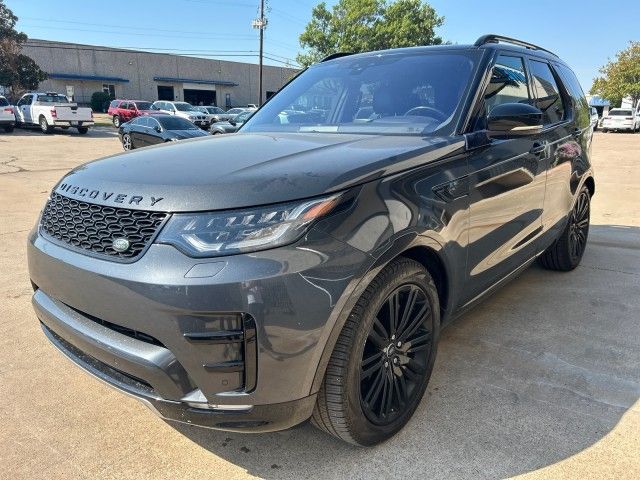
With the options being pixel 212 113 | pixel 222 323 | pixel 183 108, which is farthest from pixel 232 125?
pixel 212 113

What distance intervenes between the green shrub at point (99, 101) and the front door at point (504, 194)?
4948 centimetres

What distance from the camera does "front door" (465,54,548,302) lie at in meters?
2.65

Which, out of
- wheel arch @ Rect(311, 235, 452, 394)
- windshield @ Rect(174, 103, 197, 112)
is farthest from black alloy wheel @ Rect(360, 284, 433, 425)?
windshield @ Rect(174, 103, 197, 112)

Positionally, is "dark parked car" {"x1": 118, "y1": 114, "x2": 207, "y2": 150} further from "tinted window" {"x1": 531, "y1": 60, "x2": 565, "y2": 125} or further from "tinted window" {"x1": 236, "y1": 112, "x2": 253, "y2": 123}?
"tinted window" {"x1": 531, "y1": 60, "x2": 565, "y2": 125}

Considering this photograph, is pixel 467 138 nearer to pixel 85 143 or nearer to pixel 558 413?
pixel 558 413

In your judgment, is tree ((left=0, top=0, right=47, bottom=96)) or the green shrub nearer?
tree ((left=0, top=0, right=47, bottom=96))

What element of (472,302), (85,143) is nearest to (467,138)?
(472,302)

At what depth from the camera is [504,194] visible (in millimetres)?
2865

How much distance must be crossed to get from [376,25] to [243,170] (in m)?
42.0

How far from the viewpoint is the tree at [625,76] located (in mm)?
47406

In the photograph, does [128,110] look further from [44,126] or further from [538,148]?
[538,148]

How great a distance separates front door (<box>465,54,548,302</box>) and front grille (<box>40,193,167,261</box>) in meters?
1.57

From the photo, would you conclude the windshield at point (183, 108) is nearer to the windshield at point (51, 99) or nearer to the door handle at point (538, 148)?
the windshield at point (51, 99)

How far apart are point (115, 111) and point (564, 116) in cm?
3197
